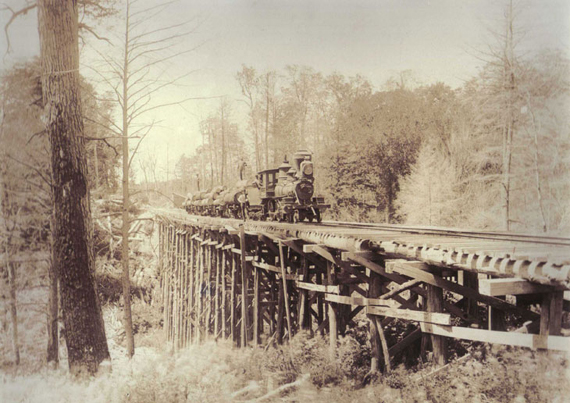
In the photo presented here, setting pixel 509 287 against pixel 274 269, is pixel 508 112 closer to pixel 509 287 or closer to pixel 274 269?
pixel 274 269

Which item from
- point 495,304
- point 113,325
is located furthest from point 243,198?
point 495,304

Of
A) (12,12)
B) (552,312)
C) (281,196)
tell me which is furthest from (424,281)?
(281,196)

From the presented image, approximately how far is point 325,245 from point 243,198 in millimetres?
8852

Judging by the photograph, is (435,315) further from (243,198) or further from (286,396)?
(243,198)

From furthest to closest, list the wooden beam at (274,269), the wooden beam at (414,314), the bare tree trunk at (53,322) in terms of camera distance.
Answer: the bare tree trunk at (53,322) < the wooden beam at (274,269) < the wooden beam at (414,314)

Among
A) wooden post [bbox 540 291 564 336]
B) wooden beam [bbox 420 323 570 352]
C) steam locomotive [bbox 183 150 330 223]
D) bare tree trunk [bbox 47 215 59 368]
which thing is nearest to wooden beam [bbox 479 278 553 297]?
wooden post [bbox 540 291 564 336]

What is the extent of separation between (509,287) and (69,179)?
5.75 m

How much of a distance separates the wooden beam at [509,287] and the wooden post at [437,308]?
1.10 metres

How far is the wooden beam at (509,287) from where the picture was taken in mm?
3738

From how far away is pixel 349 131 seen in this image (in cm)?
1994

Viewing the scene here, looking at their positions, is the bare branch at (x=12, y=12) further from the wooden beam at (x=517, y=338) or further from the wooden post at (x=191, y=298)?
the wooden post at (x=191, y=298)

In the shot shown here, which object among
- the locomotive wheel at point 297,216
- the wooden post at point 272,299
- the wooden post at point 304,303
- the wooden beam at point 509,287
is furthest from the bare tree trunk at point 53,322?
the wooden beam at point 509,287

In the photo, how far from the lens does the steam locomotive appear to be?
11.2 m

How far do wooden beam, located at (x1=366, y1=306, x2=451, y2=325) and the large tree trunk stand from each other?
4.08 m
